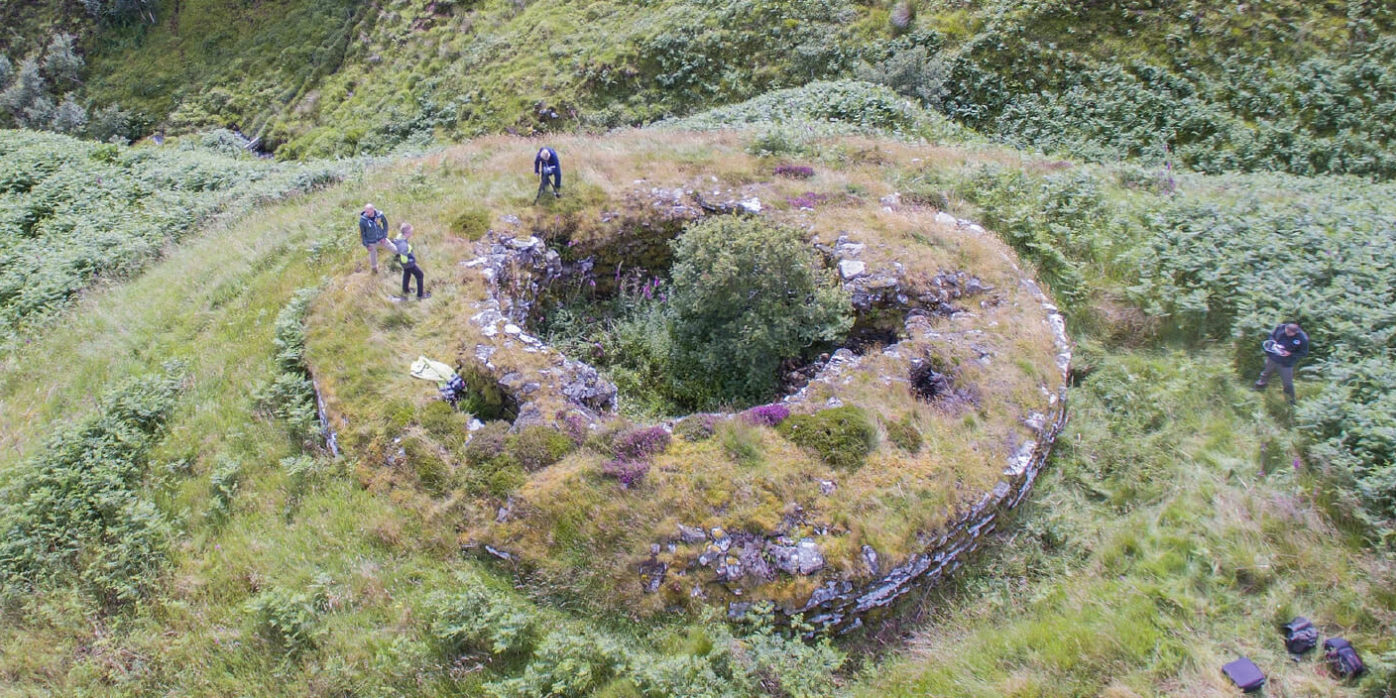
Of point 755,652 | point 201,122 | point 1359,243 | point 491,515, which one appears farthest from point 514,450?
point 201,122

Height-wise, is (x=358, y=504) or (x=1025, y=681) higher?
(x=358, y=504)

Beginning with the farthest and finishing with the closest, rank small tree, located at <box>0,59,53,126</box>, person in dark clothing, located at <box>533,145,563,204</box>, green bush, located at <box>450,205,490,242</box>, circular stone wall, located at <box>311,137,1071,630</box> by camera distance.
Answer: small tree, located at <box>0,59,53,126</box> < person in dark clothing, located at <box>533,145,563,204</box> < green bush, located at <box>450,205,490,242</box> < circular stone wall, located at <box>311,137,1071,630</box>

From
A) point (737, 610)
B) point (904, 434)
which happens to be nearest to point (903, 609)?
point (737, 610)

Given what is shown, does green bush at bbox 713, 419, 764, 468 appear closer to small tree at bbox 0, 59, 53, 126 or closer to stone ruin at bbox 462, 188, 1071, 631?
stone ruin at bbox 462, 188, 1071, 631

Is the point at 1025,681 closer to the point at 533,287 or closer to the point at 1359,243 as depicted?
the point at 533,287

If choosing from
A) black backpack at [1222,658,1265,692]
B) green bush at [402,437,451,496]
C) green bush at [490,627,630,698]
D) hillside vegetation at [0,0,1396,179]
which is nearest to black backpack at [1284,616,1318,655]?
black backpack at [1222,658,1265,692]

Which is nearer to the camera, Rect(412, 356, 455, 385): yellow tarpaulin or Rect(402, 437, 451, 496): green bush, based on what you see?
Rect(402, 437, 451, 496): green bush

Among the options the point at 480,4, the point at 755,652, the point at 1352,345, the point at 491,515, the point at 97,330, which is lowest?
the point at 1352,345
